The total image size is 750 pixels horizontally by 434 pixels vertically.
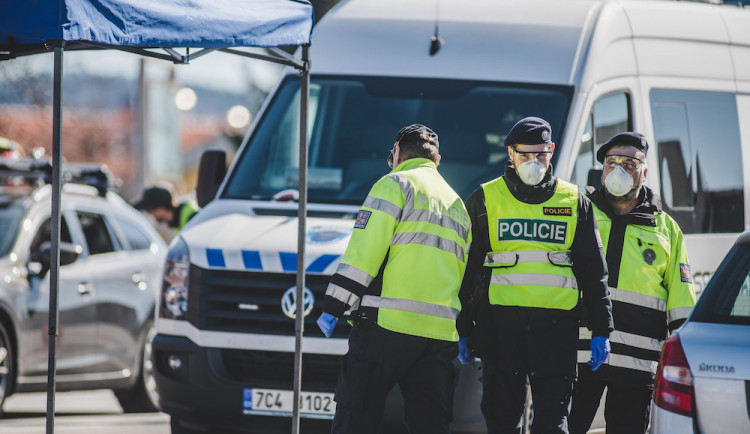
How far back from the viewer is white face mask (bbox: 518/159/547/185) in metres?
5.46

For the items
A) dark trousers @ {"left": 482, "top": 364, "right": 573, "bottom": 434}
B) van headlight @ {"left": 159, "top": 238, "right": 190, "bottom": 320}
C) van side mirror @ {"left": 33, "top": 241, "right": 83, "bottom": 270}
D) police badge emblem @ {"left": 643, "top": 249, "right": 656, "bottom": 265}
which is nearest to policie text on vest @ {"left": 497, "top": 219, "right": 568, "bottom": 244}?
police badge emblem @ {"left": 643, "top": 249, "right": 656, "bottom": 265}

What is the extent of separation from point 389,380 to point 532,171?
1140 millimetres

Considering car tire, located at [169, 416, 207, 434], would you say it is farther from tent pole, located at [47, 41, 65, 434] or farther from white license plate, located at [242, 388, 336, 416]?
tent pole, located at [47, 41, 65, 434]

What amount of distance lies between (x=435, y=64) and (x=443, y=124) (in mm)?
435

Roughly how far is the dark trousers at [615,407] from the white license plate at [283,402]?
4.48 ft

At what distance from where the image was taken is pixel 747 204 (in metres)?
8.73

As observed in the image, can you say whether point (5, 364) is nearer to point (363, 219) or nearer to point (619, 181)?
point (363, 219)

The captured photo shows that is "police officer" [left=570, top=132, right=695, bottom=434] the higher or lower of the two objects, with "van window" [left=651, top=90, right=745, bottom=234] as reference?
lower

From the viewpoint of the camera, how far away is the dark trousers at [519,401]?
5.43 meters

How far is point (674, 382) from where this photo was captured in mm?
4473

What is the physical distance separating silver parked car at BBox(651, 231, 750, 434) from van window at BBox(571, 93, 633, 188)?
7.71 feet

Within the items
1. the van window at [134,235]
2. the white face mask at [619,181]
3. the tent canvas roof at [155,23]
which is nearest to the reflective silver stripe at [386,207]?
the tent canvas roof at [155,23]

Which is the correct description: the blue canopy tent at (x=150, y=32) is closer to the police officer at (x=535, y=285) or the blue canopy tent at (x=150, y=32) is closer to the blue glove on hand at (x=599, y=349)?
the police officer at (x=535, y=285)

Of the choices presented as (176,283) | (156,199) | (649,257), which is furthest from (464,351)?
(156,199)
